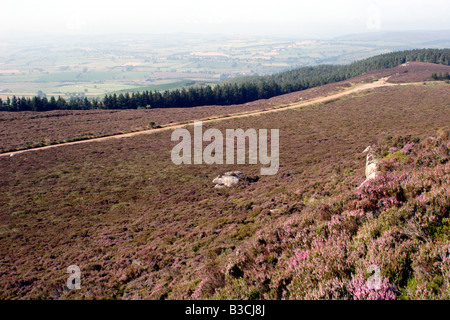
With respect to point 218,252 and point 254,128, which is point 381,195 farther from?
point 254,128

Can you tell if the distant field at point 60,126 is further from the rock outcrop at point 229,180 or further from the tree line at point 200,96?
the rock outcrop at point 229,180

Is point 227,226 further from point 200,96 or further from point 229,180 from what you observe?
point 200,96

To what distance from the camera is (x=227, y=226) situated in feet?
41.4

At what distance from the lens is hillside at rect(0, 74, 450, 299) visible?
4.87 meters

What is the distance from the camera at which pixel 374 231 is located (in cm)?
562

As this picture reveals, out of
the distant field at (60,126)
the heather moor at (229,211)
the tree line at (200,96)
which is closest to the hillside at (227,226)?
the heather moor at (229,211)

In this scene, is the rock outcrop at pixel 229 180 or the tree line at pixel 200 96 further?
the tree line at pixel 200 96

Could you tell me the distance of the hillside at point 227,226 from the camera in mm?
4867

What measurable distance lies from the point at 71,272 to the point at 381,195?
1210 centimetres

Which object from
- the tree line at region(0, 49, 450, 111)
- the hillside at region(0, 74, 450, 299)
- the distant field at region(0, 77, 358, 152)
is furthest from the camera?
the tree line at region(0, 49, 450, 111)

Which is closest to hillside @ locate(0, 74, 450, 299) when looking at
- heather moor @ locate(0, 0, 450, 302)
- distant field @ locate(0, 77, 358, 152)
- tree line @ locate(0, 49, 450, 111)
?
heather moor @ locate(0, 0, 450, 302)

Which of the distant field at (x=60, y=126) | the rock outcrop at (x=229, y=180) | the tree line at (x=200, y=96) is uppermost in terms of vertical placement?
the tree line at (x=200, y=96)

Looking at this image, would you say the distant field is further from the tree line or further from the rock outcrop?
the rock outcrop
